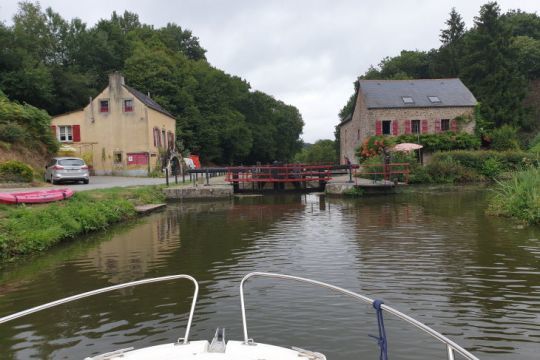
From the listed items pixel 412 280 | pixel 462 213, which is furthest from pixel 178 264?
pixel 462 213

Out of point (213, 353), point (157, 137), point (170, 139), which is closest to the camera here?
point (213, 353)

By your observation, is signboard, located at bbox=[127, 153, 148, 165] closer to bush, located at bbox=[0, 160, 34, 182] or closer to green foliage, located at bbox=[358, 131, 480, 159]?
bush, located at bbox=[0, 160, 34, 182]

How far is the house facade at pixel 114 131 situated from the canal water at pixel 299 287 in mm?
20761

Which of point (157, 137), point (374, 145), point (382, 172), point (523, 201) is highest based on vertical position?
point (157, 137)

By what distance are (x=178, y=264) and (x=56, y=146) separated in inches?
868

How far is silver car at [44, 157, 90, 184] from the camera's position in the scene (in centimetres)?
2212

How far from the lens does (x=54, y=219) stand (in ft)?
37.8

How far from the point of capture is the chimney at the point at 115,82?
108 ft

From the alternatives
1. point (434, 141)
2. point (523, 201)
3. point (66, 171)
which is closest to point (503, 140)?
point (434, 141)

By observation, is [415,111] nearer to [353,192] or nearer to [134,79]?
[353,192]

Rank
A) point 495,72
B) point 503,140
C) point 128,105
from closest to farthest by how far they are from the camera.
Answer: point 128,105
point 503,140
point 495,72

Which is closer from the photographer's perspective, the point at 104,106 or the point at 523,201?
the point at 523,201

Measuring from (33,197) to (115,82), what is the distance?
22.2 m

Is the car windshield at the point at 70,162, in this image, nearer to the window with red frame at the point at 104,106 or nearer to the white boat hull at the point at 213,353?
the window with red frame at the point at 104,106
